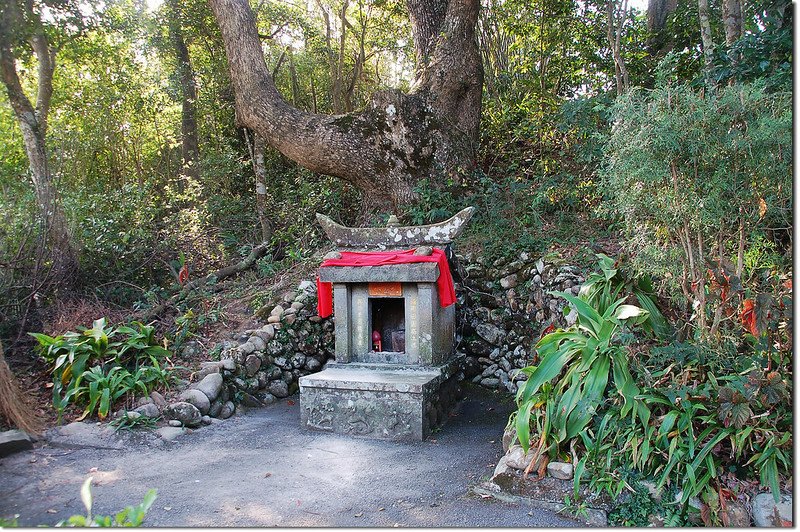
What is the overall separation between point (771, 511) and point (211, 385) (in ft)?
14.1

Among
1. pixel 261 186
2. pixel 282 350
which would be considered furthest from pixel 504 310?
pixel 261 186

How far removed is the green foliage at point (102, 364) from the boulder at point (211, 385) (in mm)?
313

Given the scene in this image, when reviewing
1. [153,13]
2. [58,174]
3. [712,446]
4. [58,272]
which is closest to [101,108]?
[153,13]

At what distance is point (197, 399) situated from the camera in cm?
509

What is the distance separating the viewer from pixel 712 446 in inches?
128

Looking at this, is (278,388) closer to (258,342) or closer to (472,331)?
(258,342)

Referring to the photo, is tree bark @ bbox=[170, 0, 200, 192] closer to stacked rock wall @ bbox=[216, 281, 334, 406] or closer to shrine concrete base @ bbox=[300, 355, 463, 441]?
stacked rock wall @ bbox=[216, 281, 334, 406]

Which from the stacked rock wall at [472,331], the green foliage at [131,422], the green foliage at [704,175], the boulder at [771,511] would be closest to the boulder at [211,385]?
the stacked rock wall at [472,331]

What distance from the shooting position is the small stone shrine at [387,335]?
469 cm

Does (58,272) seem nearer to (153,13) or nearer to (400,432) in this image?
(400,432)

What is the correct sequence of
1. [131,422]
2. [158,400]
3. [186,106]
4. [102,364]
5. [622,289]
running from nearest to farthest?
[622,289], [131,422], [158,400], [102,364], [186,106]

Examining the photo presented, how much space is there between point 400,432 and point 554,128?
17.2 feet

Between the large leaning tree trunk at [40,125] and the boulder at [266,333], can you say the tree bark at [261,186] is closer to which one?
the large leaning tree trunk at [40,125]

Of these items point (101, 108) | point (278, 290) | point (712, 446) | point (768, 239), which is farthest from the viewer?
point (101, 108)
